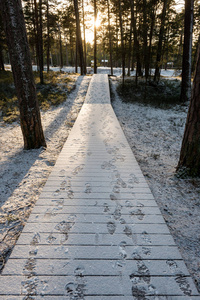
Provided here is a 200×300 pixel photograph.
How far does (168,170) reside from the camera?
13.9ft

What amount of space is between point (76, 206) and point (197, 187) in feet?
8.11

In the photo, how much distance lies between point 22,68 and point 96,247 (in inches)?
161

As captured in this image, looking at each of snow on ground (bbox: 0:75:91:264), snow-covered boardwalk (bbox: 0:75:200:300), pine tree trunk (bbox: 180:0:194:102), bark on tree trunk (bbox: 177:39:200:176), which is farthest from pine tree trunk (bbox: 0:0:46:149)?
pine tree trunk (bbox: 180:0:194:102)

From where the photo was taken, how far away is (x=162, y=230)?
7.47ft

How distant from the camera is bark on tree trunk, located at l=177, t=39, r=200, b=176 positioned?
3336 millimetres

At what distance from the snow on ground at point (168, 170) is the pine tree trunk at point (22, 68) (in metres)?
3.00

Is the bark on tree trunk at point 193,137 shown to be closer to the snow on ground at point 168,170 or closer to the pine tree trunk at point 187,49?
the snow on ground at point 168,170

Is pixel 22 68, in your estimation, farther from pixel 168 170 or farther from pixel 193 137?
pixel 168 170

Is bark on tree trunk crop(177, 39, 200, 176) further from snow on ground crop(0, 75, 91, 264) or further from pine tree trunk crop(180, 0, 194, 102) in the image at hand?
pine tree trunk crop(180, 0, 194, 102)

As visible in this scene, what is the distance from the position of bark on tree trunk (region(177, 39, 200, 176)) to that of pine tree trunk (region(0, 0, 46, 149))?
3652 millimetres

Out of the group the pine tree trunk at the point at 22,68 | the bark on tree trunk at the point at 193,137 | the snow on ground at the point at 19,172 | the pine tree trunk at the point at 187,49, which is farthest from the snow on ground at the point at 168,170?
the pine tree trunk at the point at 22,68

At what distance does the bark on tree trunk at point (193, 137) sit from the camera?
3336 mm

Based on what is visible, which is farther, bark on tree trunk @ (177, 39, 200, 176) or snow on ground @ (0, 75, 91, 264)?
bark on tree trunk @ (177, 39, 200, 176)

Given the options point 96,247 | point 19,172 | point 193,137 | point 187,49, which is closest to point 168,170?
point 193,137
